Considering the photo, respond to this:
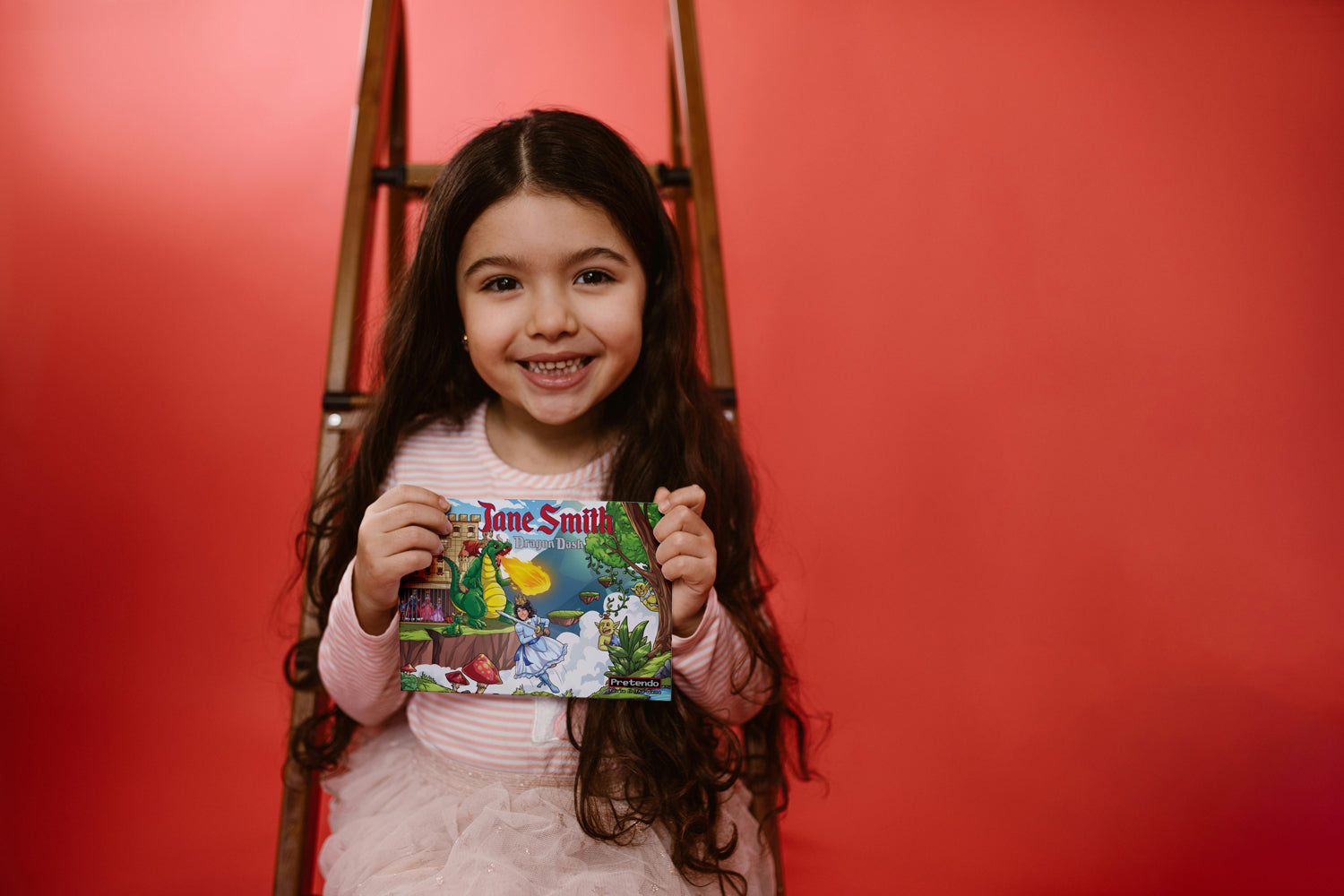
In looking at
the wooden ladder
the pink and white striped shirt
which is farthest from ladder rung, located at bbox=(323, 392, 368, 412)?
the pink and white striped shirt

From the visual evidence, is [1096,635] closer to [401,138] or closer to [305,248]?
[401,138]

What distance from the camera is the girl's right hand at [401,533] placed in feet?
2.75

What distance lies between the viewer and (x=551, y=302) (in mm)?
902

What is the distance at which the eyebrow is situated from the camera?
912 mm

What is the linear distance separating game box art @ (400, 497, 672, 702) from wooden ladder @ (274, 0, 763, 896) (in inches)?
10.7

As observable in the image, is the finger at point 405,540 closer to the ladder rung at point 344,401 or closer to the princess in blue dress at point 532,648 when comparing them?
the princess in blue dress at point 532,648

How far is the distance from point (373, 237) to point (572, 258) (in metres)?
0.39

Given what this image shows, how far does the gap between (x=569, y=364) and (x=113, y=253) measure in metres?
1.16

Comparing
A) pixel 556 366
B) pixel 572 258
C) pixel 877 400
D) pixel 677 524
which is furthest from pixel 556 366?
pixel 877 400

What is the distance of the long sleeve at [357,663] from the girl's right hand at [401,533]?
0.07m

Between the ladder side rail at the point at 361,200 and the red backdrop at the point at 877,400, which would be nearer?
the ladder side rail at the point at 361,200

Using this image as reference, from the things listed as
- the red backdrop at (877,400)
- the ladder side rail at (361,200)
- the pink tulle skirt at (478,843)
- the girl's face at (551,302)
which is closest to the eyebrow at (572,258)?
the girl's face at (551,302)

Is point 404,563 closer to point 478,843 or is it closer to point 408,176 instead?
point 478,843

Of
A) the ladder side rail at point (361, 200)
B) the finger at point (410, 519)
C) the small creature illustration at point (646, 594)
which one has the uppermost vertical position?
the ladder side rail at point (361, 200)
